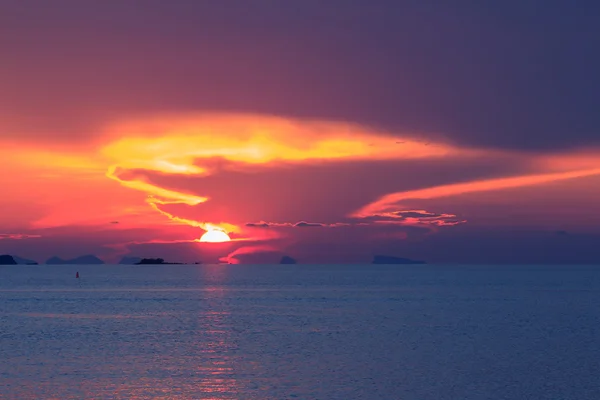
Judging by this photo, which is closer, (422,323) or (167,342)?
(167,342)

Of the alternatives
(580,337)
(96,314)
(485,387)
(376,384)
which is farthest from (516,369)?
(96,314)

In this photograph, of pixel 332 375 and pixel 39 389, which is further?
pixel 332 375

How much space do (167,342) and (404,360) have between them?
22.4m

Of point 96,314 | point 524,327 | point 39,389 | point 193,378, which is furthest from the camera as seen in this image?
point 96,314

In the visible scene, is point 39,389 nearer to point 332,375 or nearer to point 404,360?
point 332,375

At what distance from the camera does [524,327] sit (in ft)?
283

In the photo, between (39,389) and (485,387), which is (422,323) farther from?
(39,389)

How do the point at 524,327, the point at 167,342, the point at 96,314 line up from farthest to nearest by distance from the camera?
the point at 96,314
the point at 524,327
the point at 167,342

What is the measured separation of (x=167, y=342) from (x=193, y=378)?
2133 cm

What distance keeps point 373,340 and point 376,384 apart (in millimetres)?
23796

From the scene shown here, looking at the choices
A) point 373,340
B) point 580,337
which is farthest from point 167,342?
point 580,337

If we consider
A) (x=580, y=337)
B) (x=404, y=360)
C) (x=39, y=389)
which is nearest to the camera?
(x=39, y=389)

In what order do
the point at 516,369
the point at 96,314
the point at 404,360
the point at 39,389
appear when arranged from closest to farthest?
the point at 39,389
the point at 516,369
the point at 404,360
the point at 96,314

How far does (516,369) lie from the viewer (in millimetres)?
53812
